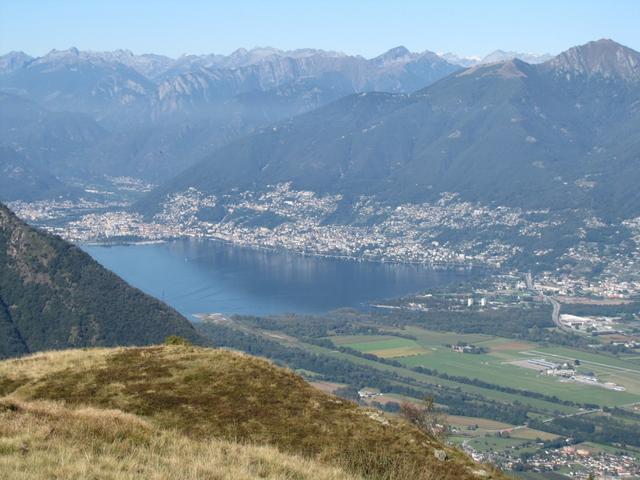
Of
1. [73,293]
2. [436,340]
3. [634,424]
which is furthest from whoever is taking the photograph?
[436,340]

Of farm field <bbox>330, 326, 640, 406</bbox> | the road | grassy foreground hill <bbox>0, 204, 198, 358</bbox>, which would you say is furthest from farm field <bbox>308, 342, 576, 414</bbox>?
the road

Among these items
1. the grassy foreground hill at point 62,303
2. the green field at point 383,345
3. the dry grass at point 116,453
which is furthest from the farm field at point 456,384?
the dry grass at point 116,453

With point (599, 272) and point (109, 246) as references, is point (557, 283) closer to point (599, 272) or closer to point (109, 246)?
point (599, 272)

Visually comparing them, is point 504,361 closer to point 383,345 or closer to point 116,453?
point 383,345

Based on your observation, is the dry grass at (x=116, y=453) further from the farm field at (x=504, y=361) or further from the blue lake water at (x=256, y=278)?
the blue lake water at (x=256, y=278)

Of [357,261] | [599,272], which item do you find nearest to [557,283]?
[599,272]

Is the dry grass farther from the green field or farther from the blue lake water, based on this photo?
the blue lake water

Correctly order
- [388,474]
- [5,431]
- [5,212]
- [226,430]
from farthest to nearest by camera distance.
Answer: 1. [5,212]
2. [226,430]
3. [388,474]
4. [5,431]
